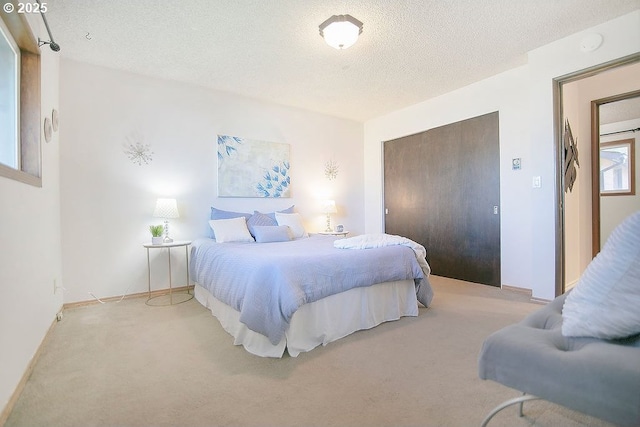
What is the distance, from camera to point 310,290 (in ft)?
6.96

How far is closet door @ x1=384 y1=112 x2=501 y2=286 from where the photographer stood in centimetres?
386

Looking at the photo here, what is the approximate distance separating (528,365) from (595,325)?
31 cm

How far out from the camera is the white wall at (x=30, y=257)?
154 centimetres

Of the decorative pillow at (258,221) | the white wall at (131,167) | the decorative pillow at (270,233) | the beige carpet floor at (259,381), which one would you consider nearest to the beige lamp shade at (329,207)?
the white wall at (131,167)

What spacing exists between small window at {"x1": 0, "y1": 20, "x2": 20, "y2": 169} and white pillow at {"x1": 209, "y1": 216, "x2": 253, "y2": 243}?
1.72 m

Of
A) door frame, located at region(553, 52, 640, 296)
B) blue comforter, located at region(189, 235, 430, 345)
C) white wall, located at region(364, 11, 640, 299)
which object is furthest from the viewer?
door frame, located at region(553, 52, 640, 296)

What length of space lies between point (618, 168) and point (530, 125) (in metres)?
2.78

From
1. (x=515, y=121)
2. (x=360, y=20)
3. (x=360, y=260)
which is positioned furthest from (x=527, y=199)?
(x=360, y=20)

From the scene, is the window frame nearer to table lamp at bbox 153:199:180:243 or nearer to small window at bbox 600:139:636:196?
table lamp at bbox 153:199:180:243

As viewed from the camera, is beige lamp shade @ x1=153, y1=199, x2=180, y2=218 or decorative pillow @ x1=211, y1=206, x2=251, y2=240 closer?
beige lamp shade @ x1=153, y1=199, x2=180, y2=218

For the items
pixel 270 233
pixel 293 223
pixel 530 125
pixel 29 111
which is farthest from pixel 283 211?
pixel 530 125

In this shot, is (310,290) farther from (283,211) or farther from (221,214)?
(283,211)

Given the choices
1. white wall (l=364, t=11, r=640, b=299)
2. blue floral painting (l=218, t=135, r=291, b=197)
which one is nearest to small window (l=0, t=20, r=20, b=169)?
blue floral painting (l=218, t=135, r=291, b=197)

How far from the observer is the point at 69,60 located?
10.3 ft
